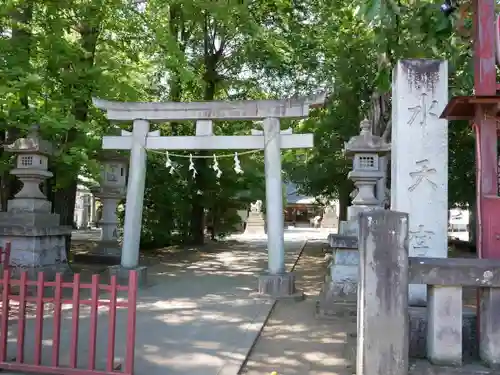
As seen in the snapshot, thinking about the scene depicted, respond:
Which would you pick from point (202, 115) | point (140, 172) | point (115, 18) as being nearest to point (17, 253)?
point (140, 172)

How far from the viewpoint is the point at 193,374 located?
521cm

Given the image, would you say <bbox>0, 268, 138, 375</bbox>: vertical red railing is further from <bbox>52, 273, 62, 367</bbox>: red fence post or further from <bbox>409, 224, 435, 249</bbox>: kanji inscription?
<bbox>409, 224, 435, 249</bbox>: kanji inscription

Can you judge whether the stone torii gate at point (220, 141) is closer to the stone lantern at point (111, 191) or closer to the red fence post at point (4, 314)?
the stone lantern at point (111, 191)

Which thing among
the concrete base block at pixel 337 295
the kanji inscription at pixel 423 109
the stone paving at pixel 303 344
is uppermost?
the kanji inscription at pixel 423 109

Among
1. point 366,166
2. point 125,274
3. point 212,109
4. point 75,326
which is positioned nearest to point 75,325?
point 75,326

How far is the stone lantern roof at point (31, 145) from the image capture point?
34.0 ft

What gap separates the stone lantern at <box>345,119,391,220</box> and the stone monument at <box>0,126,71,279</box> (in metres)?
6.66

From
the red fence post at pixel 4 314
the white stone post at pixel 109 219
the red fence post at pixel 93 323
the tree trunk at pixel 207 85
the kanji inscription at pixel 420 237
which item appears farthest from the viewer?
the tree trunk at pixel 207 85

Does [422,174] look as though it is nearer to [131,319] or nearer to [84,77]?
[131,319]

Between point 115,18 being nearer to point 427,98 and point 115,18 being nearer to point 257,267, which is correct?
point 257,267

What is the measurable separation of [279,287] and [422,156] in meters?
5.27

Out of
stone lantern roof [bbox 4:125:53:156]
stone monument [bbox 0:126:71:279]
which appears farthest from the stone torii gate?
stone monument [bbox 0:126:71:279]

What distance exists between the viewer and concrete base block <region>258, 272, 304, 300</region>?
9734 mm

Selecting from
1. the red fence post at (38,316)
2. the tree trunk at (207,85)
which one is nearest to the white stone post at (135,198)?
the red fence post at (38,316)
